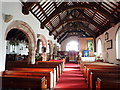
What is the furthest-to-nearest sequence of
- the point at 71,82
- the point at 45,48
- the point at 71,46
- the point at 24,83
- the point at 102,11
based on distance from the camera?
1. the point at 71,46
2. the point at 45,48
3. the point at 102,11
4. the point at 71,82
5. the point at 24,83

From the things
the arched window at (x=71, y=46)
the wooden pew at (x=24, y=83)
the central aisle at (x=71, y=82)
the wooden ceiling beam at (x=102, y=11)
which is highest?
the wooden ceiling beam at (x=102, y=11)

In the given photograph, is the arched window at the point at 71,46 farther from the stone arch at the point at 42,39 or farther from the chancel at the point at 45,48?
the stone arch at the point at 42,39

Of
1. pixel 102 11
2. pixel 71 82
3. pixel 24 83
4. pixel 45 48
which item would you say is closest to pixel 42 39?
pixel 45 48

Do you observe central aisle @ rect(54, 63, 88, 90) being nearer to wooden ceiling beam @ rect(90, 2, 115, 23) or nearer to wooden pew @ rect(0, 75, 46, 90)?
wooden pew @ rect(0, 75, 46, 90)

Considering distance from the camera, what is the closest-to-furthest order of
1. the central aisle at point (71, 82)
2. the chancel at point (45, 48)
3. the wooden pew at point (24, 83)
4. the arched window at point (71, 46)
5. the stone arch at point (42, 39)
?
the wooden pew at point (24, 83) < the chancel at point (45, 48) < the central aisle at point (71, 82) < the stone arch at point (42, 39) < the arched window at point (71, 46)

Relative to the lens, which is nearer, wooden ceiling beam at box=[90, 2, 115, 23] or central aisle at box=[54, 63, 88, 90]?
central aisle at box=[54, 63, 88, 90]

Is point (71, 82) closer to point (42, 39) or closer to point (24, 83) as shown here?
point (24, 83)

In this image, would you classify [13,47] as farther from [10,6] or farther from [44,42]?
[10,6]

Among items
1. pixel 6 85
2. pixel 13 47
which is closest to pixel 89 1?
pixel 6 85

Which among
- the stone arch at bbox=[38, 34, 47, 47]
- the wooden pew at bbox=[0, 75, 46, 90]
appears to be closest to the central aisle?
the wooden pew at bbox=[0, 75, 46, 90]

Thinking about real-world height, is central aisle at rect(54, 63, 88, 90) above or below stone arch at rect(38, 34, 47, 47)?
below

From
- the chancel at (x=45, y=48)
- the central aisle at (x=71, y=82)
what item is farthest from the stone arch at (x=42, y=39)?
the central aisle at (x=71, y=82)

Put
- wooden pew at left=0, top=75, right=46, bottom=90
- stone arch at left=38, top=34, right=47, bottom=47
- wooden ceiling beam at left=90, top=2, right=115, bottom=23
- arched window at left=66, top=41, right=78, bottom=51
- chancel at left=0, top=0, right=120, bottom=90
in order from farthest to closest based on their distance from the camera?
1. arched window at left=66, top=41, right=78, bottom=51
2. stone arch at left=38, top=34, right=47, bottom=47
3. wooden ceiling beam at left=90, top=2, right=115, bottom=23
4. chancel at left=0, top=0, right=120, bottom=90
5. wooden pew at left=0, top=75, right=46, bottom=90

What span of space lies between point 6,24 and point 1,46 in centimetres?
72
